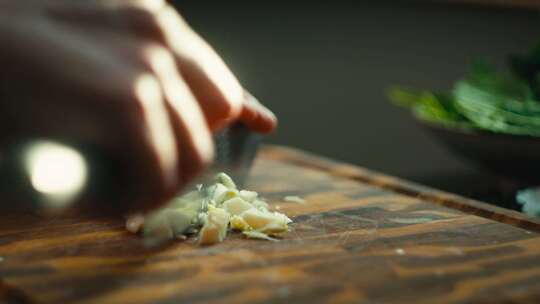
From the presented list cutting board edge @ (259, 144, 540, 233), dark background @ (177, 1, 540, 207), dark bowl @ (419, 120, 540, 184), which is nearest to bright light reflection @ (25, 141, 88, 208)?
cutting board edge @ (259, 144, 540, 233)

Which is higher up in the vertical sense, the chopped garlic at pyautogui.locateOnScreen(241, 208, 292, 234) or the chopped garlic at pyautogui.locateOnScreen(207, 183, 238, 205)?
the chopped garlic at pyautogui.locateOnScreen(241, 208, 292, 234)

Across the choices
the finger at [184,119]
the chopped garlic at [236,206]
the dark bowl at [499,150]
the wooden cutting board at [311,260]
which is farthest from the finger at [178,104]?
the dark bowl at [499,150]

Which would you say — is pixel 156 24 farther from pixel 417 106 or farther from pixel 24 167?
pixel 417 106

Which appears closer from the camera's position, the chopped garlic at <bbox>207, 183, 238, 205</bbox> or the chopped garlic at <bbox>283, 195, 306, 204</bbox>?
the chopped garlic at <bbox>207, 183, 238, 205</bbox>

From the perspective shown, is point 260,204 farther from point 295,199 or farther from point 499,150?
point 499,150

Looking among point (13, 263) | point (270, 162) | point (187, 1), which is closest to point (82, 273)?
point (13, 263)

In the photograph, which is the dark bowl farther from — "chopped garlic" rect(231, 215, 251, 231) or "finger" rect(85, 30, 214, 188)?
"finger" rect(85, 30, 214, 188)
